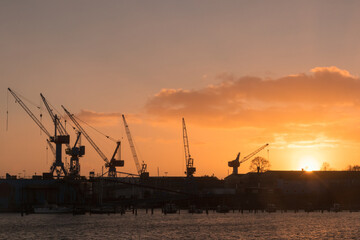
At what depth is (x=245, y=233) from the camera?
12412 centimetres

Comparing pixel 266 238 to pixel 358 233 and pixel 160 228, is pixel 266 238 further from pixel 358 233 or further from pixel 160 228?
pixel 160 228

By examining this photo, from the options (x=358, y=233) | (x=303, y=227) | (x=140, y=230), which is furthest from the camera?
(x=303, y=227)

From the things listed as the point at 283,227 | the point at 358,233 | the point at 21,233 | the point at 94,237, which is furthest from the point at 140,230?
the point at 358,233

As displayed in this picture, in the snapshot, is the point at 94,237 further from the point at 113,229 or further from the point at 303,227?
the point at 303,227

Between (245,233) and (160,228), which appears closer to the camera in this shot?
(245,233)

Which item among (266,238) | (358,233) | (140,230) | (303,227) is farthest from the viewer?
(303,227)

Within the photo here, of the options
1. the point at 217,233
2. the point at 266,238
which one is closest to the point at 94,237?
the point at 217,233

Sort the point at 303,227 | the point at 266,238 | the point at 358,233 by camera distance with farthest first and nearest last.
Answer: the point at 303,227
the point at 358,233
the point at 266,238

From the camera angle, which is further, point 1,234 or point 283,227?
point 283,227

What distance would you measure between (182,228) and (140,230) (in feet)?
36.8

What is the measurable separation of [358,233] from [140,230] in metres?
48.2

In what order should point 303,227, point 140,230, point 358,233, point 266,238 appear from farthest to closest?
1. point 303,227
2. point 140,230
3. point 358,233
4. point 266,238

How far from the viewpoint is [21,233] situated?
412 feet

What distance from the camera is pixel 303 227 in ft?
465
